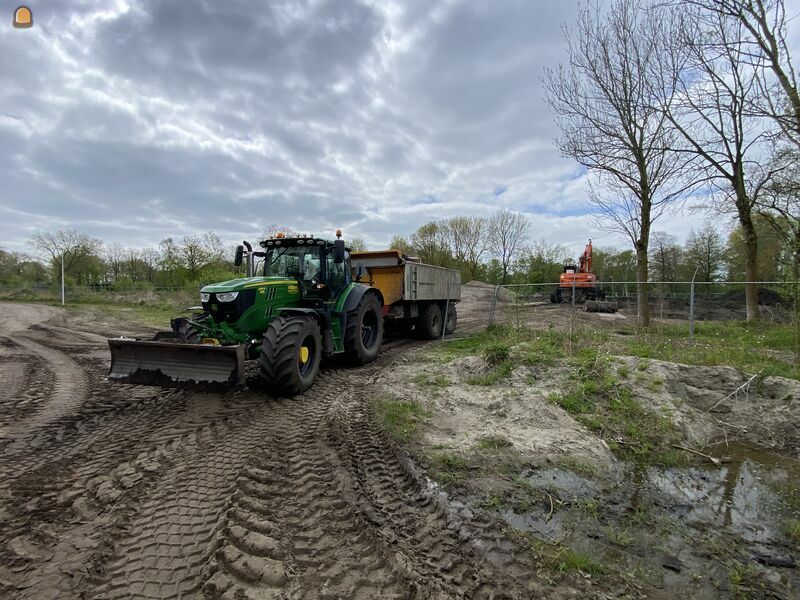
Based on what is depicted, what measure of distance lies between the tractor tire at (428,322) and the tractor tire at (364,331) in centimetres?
295

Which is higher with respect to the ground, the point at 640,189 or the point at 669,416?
the point at 640,189

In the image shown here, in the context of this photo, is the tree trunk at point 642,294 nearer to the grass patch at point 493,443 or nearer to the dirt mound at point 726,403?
the dirt mound at point 726,403

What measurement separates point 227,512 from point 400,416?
237 centimetres

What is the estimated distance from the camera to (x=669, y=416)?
15.9 feet

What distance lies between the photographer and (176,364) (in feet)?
16.6

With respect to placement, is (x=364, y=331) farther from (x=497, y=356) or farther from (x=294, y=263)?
(x=497, y=356)

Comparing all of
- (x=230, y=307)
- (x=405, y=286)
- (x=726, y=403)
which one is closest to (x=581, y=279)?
(x=405, y=286)

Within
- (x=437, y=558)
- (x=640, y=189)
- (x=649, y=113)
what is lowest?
(x=437, y=558)

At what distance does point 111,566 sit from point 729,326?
13753mm

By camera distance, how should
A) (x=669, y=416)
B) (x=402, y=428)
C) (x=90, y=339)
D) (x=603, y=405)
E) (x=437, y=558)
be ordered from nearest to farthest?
(x=437, y=558), (x=402, y=428), (x=669, y=416), (x=603, y=405), (x=90, y=339)

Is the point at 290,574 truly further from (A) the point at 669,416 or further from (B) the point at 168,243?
(B) the point at 168,243

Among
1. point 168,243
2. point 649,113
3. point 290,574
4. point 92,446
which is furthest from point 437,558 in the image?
point 168,243

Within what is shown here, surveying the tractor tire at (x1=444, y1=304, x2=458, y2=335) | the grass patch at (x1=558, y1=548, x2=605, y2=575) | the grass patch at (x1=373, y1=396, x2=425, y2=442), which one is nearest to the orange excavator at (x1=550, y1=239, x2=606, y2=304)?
the tractor tire at (x1=444, y1=304, x2=458, y2=335)

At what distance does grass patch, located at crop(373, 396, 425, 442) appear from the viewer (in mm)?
4328
